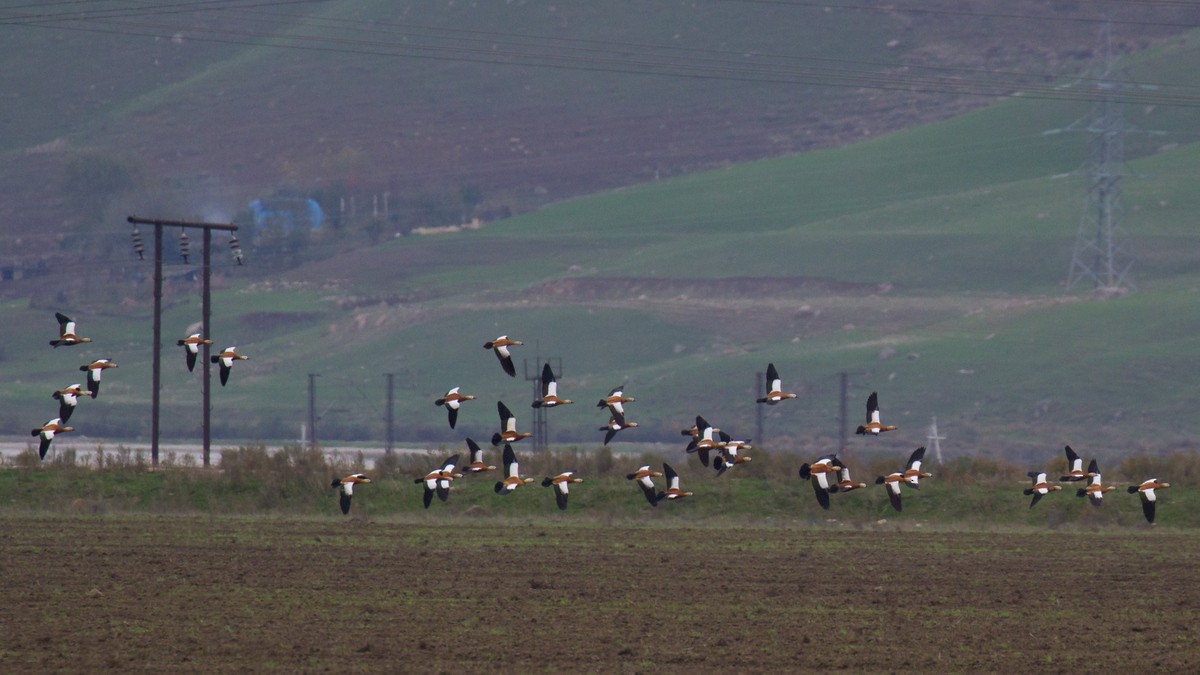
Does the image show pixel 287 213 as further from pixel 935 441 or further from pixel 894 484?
pixel 894 484

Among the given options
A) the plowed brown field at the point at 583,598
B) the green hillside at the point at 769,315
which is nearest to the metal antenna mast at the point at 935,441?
the green hillside at the point at 769,315

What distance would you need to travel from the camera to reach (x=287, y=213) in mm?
143625

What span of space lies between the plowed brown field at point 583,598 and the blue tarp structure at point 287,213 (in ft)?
349

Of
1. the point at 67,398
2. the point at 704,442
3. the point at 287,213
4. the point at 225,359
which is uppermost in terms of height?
the point at 287,213

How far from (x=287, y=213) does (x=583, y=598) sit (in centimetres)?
12096

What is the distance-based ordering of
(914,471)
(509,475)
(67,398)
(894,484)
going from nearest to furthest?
(67,398) < (914,471) < (894,484) < (509,475)

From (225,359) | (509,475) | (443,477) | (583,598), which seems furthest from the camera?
(509,475)

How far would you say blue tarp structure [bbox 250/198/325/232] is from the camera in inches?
5600

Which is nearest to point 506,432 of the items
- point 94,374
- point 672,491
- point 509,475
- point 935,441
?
point 672,491

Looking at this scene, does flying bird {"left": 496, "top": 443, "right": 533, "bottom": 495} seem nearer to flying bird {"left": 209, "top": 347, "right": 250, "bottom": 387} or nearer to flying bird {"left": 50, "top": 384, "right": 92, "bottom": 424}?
flying bird {"left": 209, "top": 347, "right": 250, "bottom": 387}

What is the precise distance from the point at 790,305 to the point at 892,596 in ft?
273

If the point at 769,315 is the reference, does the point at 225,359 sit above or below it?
below

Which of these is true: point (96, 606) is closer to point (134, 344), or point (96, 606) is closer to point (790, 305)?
point (790, 305)

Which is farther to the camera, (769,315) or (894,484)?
(769,315)
